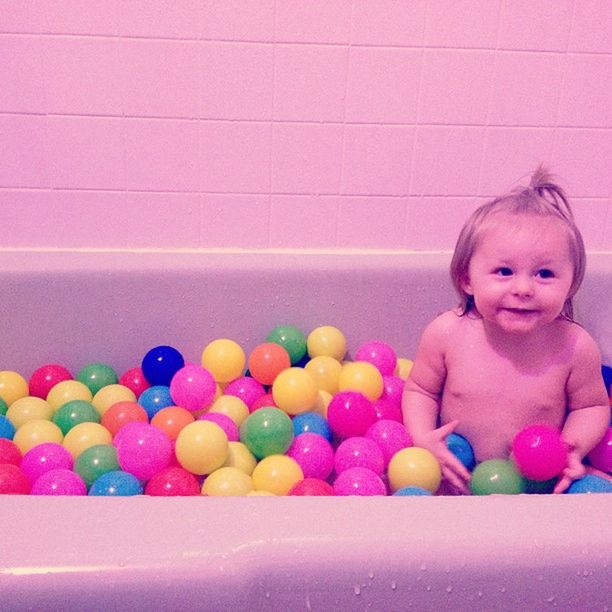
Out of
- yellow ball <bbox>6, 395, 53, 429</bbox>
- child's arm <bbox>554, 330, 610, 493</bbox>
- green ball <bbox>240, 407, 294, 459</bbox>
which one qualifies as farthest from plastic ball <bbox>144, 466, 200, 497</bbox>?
child's arm <bbox>554, 330, 610, 493</bbox>

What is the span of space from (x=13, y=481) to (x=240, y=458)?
404mm

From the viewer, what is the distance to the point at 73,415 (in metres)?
1.55

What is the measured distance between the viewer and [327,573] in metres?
0.83

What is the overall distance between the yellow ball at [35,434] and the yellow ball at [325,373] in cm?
54

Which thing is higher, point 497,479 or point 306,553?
point 306,553

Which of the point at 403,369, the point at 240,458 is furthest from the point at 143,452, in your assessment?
the point at 403,369

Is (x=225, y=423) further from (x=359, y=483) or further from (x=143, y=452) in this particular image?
(x=359, y=483)

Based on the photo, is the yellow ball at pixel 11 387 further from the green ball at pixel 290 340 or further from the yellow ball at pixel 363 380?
the yellow ball at pixel 363 380

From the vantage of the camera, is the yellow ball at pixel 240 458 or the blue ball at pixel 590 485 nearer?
the blue ball at pixel 590 485

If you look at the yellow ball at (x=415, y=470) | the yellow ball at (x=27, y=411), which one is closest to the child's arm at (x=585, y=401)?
the yellow ball at (x=415, y=470)

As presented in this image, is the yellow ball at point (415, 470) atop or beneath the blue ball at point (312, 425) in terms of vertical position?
atop

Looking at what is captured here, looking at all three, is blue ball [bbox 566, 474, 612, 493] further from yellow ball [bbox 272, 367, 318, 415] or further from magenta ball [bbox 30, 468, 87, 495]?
magenta ball [bbox 30, 468, 87, 495]

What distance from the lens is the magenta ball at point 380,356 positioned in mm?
1747

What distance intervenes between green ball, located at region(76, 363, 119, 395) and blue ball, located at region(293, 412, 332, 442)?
0.44 metres
